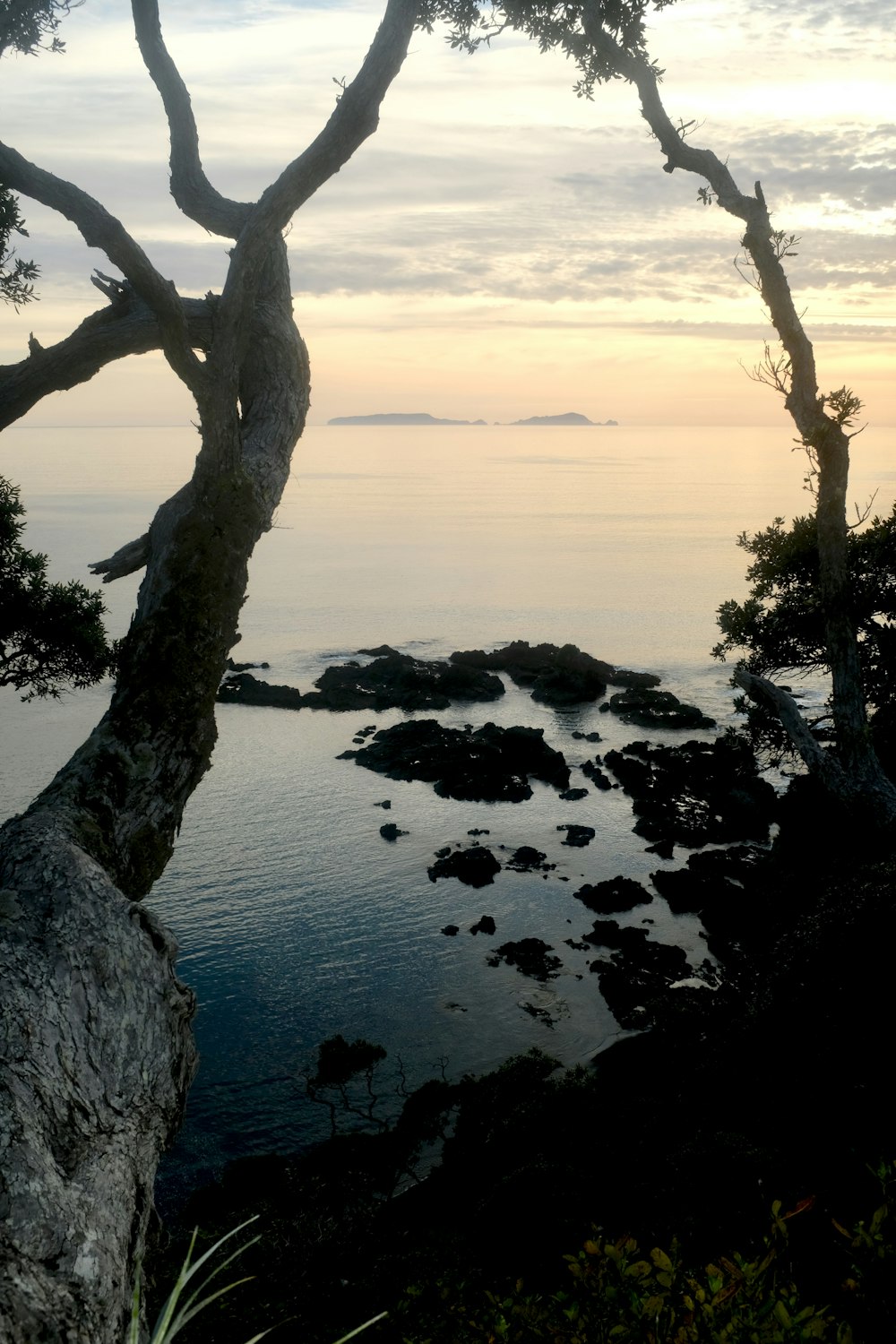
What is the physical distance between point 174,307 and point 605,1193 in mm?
9515

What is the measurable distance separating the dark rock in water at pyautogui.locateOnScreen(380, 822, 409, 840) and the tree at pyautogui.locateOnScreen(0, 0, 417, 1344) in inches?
982

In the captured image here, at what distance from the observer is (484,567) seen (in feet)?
311

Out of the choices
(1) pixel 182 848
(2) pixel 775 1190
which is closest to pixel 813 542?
(2) pixel 775 1190

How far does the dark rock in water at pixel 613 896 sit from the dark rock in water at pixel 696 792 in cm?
433

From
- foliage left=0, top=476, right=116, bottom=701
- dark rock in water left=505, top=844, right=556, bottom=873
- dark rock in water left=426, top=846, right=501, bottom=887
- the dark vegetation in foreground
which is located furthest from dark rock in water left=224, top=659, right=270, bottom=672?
the dark vegetation in foreground

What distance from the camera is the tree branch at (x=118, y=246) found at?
5.71m

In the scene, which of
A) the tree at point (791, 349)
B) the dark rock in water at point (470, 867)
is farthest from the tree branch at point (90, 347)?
the dark rock in water at point (470, 867)

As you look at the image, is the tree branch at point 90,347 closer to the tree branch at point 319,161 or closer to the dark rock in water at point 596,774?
the tree branch at point 319,161

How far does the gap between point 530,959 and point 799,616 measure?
10.3m

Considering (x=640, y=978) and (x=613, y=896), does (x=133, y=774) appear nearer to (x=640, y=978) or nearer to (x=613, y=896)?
(x=640, y=978)

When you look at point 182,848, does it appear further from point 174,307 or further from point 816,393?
point 174,307

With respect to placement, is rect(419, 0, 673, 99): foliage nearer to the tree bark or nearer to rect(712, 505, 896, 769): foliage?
the tree bark

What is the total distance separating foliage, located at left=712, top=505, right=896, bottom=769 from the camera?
18.5 m

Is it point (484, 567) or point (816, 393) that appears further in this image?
point (484, 567)
